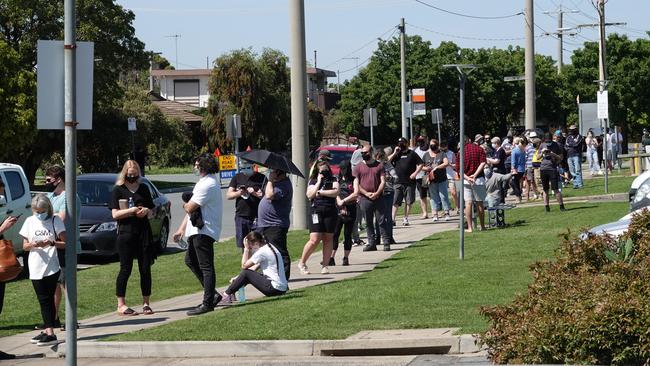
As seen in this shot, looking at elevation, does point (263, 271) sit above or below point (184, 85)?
below

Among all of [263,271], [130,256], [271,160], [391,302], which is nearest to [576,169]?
[271,160]

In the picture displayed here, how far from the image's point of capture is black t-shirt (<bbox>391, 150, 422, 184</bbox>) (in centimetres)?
2347

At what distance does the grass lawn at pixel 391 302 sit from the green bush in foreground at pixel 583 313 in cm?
128

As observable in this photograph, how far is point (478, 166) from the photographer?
21391mm

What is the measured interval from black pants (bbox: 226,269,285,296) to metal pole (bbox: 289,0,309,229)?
10389mm

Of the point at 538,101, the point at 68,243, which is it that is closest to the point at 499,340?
the point at 68,243

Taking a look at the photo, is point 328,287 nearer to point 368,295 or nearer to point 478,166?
point 368,295

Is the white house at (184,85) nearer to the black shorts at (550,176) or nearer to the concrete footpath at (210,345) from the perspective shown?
the black shorts at (550,176)

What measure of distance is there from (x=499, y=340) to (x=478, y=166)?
12.3 meters

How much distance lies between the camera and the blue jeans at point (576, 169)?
1293 inches

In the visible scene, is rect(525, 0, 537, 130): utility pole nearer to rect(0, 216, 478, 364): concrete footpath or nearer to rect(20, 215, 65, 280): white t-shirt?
rect(0, 216, 478, 364): concrete footpath

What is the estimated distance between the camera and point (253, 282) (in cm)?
1412

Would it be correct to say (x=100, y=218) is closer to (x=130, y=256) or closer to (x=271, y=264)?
(x=271, y=264)

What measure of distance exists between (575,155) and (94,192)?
1660 centimetres
